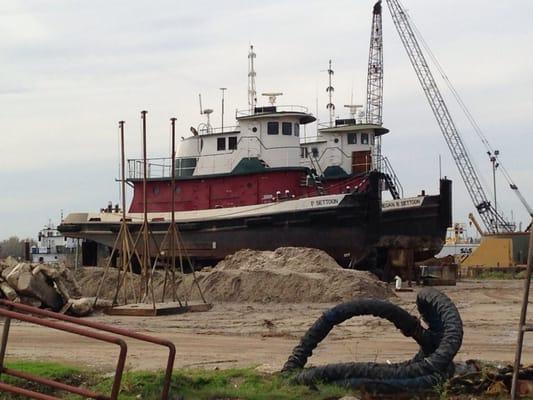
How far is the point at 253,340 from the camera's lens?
15.6 meters

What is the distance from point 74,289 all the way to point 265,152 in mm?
15336

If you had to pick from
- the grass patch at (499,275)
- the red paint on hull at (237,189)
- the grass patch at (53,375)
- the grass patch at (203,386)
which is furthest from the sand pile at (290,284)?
the grass patch at (499,275)

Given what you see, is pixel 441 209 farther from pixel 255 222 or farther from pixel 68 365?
pixel 68 365

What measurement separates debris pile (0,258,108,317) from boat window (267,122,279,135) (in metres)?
17.3

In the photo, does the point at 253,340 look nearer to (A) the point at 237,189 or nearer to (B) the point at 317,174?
(A) the point at 237,189

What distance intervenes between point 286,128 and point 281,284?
515 inches

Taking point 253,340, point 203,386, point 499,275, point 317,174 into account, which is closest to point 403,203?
point 317,174

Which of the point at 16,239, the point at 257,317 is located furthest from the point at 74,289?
the point at 16,239

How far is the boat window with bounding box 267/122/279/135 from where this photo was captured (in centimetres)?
3769

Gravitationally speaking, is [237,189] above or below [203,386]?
Result: above

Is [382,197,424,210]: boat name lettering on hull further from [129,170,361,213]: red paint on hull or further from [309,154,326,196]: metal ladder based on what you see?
[309,154,326,196]: metal ladder

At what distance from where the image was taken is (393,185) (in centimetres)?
3834

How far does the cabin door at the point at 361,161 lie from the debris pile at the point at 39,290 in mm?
19829

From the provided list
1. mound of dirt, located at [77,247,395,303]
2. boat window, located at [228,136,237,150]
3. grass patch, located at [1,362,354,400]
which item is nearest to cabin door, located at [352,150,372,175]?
boat window, located at [228,136,237,150]
